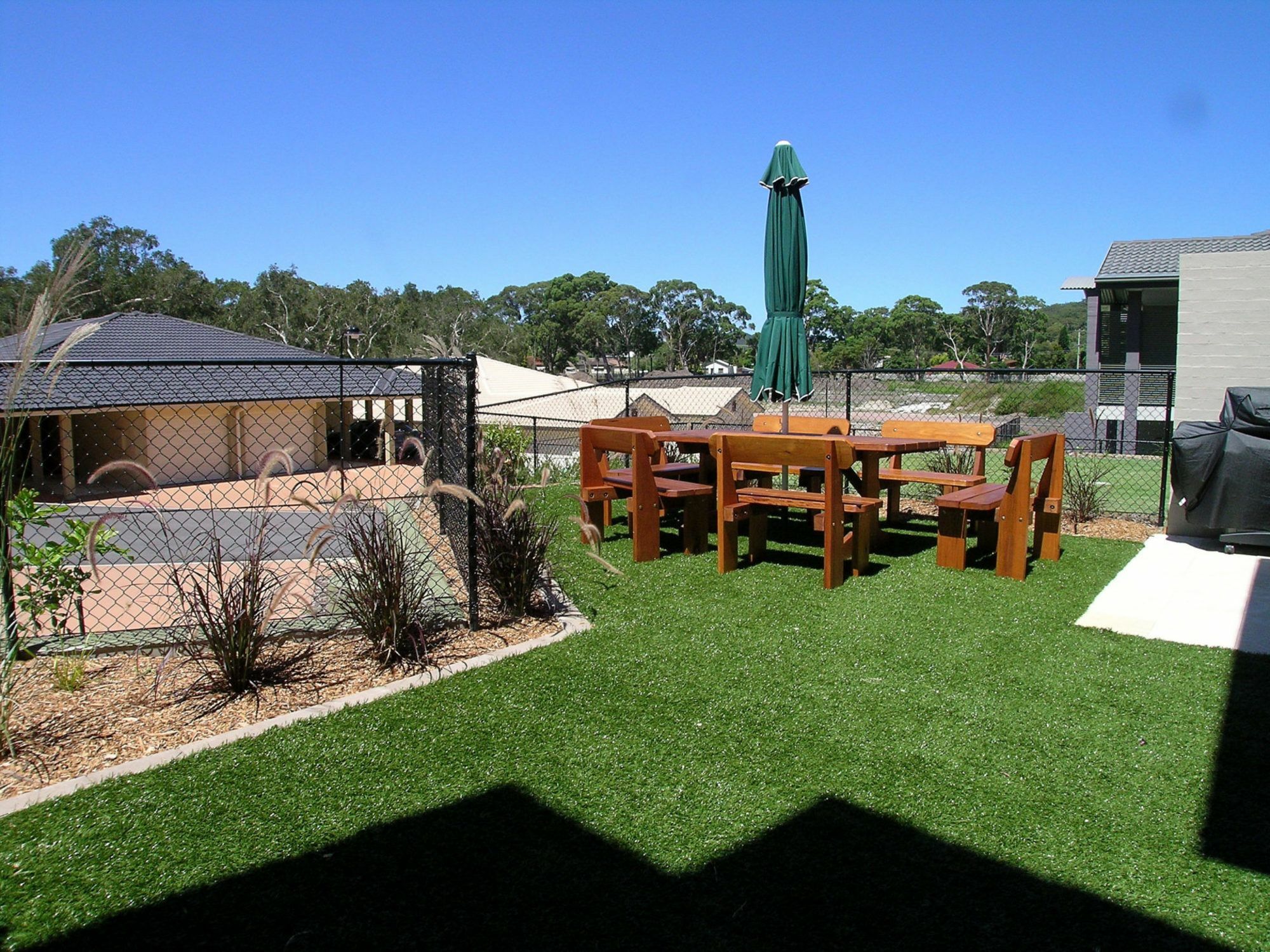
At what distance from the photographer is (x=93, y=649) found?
15.6 feet

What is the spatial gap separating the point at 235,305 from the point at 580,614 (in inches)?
2529

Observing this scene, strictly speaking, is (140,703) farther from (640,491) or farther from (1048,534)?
(1048,534)

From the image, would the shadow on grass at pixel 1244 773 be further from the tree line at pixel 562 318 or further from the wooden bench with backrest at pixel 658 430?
the tree line at pixel 562 318

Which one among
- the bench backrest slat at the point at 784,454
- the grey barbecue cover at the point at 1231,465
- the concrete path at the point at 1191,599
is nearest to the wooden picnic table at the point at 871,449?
the bench backrest slat at the point at 784,454

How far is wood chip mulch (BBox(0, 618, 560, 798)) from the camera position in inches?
145

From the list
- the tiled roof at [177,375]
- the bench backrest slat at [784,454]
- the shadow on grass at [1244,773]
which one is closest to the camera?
the shadow on grass at [1244,773]

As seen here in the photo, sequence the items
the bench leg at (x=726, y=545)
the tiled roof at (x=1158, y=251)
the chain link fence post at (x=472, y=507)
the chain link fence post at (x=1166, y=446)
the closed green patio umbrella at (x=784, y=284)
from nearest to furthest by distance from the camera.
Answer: the chain link fence post at (x=472, y=507)
the bench leg at (x=726, y=545)
the closed green patio umbrella at (x=784, y=284)
the chain link fence post at (x=1166, y=446)
the tiled roof at (x=1158, y=251)

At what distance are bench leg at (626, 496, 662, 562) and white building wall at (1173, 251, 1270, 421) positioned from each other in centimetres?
764

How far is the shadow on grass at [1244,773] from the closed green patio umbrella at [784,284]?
438 cm

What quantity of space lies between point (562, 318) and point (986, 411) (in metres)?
94.5

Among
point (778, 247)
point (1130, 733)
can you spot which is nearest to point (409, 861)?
point (1130, 733)

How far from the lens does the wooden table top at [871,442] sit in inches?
278

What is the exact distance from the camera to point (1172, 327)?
23.7m

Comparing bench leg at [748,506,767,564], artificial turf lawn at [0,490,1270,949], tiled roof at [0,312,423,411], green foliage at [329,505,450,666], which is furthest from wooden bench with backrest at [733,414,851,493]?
tiled roof at [0,312,423,411]
